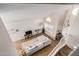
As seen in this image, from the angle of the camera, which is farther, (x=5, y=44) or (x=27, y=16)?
(x=27, y=16)

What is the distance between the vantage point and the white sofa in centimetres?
57

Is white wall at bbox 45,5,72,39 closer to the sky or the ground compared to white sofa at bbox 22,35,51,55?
closer to the sky

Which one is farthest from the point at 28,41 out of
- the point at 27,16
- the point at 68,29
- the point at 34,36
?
the point at 68,29

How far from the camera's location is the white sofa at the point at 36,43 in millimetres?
569

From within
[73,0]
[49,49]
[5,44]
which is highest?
[73,0]

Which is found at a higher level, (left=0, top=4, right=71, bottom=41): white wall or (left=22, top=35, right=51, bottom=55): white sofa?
(left=0, top=4, right=71, bottom=41): white wall

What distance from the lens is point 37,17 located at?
0.60m

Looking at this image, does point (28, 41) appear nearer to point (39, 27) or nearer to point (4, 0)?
point (39, 27)

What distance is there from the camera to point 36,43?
0.60m

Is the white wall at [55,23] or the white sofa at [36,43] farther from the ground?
the white wall at [55,23]

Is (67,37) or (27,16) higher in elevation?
(27,16)

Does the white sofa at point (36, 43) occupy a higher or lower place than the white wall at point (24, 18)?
lower

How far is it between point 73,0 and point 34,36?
315 millimetres

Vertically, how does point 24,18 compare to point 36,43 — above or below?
above
